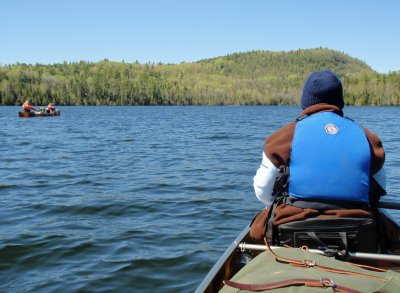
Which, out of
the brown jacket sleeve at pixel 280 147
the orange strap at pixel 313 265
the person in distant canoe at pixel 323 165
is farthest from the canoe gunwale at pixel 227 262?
the brown jacket sleeve at pixel 280 147

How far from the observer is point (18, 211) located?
11680 millimetres

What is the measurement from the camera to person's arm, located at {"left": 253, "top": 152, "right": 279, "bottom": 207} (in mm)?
4277

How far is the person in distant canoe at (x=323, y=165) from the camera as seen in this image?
156 inches

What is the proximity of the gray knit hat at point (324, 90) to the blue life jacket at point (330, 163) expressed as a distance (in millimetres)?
356

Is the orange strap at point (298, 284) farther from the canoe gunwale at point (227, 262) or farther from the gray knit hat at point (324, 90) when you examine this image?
the gray knit hat at point (324, 90)

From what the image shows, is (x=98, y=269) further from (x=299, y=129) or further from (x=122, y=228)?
(x=299, y=129)

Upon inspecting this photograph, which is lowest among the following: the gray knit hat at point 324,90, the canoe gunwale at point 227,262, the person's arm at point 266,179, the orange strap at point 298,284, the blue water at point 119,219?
the blue water at point 119,219

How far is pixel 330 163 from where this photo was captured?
13.0ft

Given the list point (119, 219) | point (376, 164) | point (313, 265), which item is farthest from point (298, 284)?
point (119, 219)

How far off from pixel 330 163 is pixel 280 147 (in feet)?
1.46

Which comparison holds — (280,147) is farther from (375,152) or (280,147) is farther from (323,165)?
(375,152)

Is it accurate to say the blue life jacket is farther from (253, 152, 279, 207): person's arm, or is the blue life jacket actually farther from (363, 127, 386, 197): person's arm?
(253, 152, 279, 207): person's arm

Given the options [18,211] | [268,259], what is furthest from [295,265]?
[18,211]

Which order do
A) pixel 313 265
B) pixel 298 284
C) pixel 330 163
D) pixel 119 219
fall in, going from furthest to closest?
pixel 119 219 → pixel 330 163 → pixel 313 265 → pixel 298 284
